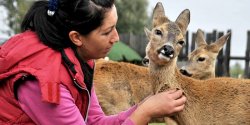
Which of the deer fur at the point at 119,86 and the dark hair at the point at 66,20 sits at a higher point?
the dark hair at the point at 66,20

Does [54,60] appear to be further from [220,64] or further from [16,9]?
[16,9]

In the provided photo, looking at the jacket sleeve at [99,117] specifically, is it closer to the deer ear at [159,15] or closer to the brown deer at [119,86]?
the deer ear at [159,15]

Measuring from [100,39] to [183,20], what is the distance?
2067 millimetres

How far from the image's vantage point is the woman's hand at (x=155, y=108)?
3.76 meters

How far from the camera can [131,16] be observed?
153 ft

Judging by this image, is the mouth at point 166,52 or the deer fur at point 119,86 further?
the deer fur at point 119,86

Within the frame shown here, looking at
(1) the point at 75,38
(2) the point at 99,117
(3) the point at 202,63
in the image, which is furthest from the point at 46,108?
(3) the point at 202,63

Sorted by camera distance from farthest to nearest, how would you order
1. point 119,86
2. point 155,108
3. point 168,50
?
1. point 119,86
2. point 168,50
3. point 155,108

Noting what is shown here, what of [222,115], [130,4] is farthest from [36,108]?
[130,4]

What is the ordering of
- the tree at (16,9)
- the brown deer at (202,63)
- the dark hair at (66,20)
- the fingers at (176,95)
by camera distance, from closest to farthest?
the dark hair at (66,20) < the fingers at (176,95) < the brown deer at (202,63) < the tree at (16,9)

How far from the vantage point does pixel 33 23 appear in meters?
3.60

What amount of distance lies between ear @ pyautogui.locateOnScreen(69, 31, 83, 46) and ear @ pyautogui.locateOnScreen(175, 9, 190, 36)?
6.71 ft

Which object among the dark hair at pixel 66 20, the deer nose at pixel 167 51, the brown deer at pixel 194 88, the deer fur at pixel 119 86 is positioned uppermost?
the dark hair at pixel 66 20

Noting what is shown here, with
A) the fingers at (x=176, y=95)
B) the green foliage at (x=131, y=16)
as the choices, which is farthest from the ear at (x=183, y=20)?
the green foliage at (x=131, y=16)
